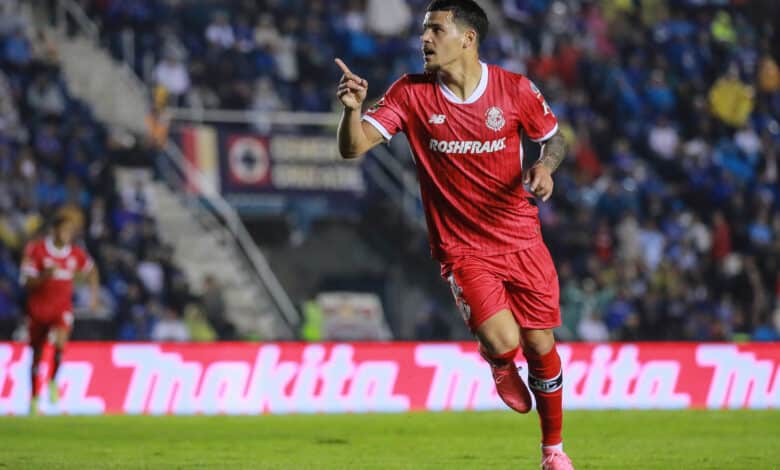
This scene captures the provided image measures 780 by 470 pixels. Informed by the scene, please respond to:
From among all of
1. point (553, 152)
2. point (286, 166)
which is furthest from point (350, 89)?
point (286, 166)

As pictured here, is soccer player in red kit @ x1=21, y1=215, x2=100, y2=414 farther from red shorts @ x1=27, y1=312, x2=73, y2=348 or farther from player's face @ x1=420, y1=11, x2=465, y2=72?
player's face @ x1=420, y1=11, x2=465, y2=72

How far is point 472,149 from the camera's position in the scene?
7.75 meters

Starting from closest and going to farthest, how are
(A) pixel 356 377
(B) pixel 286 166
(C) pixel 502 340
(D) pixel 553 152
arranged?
(C) pixel 502 340
(D) pixel 553 152
(A) pixel 356 377
(B) pixel 286 166

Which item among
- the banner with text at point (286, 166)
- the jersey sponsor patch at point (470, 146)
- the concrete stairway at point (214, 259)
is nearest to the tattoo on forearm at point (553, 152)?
the jersey sponsor patch at point (470, 146)

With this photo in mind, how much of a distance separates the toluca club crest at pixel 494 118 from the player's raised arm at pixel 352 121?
0.61 meters

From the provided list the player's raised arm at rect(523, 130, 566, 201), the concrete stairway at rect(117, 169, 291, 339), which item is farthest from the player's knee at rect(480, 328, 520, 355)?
the concrete stairway at rect(117, 169, 291, 339)

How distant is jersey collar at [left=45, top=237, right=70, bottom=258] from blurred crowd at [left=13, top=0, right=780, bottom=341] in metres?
5.03

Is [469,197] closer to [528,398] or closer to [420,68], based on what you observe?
[528,398]

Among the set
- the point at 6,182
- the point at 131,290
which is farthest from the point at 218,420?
the point at 6,182

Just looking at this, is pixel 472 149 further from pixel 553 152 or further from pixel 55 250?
pixel 55 250

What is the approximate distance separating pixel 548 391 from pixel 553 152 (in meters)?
1.33

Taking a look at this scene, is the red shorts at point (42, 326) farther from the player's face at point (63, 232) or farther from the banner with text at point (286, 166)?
the banner with text at point (286, 166)

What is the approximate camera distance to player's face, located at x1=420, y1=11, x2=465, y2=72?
302 inches

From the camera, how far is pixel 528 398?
26.1ft
